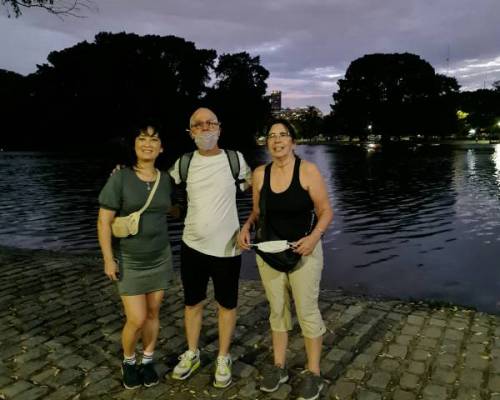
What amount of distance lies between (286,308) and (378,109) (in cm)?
7218

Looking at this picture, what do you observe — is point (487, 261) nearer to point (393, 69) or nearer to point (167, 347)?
point (167, 347)

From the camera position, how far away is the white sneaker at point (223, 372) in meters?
3.40

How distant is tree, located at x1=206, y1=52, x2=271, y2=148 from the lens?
6166 cm

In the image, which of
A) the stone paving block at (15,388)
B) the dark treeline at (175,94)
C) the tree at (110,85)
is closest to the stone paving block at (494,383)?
the stone paving block at (15,388)

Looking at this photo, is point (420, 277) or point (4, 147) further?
point (4, 147)

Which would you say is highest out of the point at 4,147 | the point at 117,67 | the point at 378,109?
the point at 117,67

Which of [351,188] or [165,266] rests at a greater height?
[165,266]

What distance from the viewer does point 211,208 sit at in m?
3.26

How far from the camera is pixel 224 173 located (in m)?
3.31

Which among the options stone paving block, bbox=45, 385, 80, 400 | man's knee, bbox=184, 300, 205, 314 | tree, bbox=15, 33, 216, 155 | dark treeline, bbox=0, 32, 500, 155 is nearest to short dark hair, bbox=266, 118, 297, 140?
man's knee, bbox=184, 300, 205, 314

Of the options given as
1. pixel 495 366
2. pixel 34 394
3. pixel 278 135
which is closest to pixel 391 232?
pixel 495 366

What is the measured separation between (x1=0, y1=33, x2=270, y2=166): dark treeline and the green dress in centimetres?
4494

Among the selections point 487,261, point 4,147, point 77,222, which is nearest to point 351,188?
point 487,261

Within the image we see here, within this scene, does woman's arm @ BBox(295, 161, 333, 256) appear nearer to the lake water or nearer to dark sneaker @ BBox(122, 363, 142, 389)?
dark sneaker @ BBox(122, 363, 142, 389)
